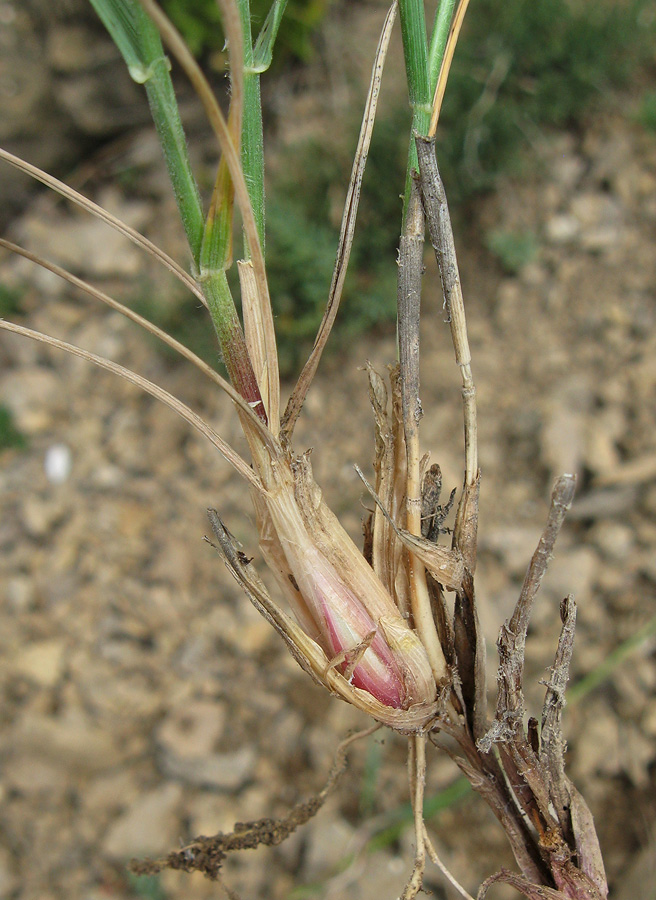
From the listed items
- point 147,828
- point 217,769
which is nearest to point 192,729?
point 217,769

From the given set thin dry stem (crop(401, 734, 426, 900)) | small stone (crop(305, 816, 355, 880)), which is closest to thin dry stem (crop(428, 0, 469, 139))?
thin dry stem (crop(401, 734, 426, 900))

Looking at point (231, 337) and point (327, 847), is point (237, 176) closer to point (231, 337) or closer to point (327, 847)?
point (231, 337)

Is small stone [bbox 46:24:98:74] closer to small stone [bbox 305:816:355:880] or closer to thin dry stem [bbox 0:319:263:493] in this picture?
thin dry stem [bbox 0:319:263:493]

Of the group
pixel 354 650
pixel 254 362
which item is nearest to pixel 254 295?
pixel 254 362

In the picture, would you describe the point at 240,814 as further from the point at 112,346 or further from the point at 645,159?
the point at 645,159

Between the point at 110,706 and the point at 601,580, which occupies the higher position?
the point at 601,580

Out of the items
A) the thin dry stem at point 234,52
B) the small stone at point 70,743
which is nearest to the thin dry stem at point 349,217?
the thin dry stem at point 234,52
